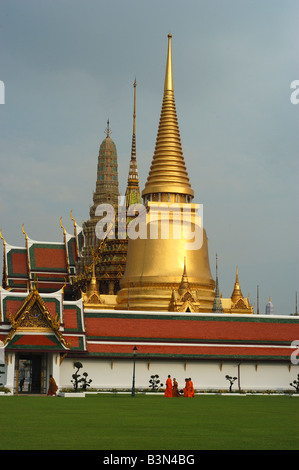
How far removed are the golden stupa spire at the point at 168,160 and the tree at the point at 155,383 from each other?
60.0 feet

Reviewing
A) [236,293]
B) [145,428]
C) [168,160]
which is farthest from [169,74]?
[145,428]

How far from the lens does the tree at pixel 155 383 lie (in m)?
39.2

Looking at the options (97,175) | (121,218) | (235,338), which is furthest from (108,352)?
(97,175)

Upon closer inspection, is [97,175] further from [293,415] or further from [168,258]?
[293,415]

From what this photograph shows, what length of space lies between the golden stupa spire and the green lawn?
3210 cm

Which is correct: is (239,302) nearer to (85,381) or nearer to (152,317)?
(152,317)

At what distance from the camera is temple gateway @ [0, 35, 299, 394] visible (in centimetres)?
3838

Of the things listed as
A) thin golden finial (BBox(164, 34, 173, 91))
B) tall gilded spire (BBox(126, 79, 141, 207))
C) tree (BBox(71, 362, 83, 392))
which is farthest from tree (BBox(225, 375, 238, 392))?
tall gilded spire (BBox(126, 79, 141, 207))

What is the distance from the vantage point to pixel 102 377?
130 feet

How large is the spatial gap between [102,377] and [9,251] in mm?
24990

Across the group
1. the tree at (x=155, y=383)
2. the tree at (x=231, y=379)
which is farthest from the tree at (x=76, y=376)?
the tree at (x=231, y=379)

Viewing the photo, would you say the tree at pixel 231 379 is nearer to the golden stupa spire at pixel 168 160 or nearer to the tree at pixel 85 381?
the tree at pixel 85 381

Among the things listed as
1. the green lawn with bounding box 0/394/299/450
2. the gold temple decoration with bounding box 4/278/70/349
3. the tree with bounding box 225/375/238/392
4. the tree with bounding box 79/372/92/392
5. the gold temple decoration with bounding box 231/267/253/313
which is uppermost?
the gold temple decoration with bounding box 231/267/253/313

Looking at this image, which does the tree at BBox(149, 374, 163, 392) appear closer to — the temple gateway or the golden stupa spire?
the temple gateway
